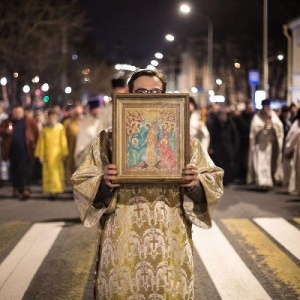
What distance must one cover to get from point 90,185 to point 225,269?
4229 millimetres

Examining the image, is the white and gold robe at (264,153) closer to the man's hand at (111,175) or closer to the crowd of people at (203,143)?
the crowd of people at (203,143)

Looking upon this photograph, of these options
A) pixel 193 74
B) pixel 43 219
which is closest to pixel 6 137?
pixel 43 219

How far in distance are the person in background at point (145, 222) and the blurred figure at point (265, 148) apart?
1222cm

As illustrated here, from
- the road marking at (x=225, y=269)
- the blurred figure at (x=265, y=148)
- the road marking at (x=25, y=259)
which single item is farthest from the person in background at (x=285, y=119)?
the road marking at (x=25, y=259)

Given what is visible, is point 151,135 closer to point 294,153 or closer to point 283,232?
point 283,232

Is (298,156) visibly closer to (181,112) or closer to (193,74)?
(181,112)

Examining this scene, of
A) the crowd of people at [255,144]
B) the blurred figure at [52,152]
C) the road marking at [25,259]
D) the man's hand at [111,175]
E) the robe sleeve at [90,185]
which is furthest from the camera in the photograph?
the crowd of people at [255,144]

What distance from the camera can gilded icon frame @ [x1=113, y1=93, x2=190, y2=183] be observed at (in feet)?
12.9

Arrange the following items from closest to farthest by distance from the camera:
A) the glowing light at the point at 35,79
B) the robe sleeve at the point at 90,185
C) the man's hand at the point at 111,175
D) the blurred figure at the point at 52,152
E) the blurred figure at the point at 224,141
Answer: the man's hand at the point at 111,175 → the robe sleeve at the point at 90,185 → the blurred figure at the point at 52,152 → the blurred figure at the point at 224,141 → the glowing light at the point at 35,79

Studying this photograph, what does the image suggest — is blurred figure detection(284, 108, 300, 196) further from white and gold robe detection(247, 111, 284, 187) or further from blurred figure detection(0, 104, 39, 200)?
blurred figure detection(0, 104, 39, 200)

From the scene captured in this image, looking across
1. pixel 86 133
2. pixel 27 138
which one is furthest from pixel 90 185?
pixel 27 138

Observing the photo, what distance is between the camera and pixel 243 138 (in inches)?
734

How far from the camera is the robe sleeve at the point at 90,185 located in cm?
400

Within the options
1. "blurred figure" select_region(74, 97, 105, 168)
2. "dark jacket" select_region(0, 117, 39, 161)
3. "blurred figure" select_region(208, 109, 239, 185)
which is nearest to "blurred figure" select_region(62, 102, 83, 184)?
"dark jacket" select_region(0, 117, 39, 161)
